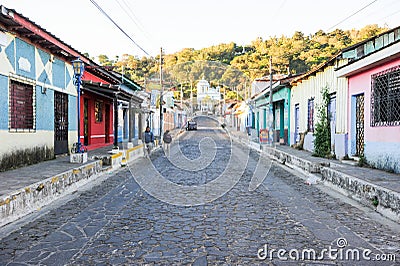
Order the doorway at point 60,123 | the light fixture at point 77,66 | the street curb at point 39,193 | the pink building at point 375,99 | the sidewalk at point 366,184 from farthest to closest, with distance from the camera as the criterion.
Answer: the doorway at point 60,123
the light fixture at point 77,66
the pink building at point 375,99
the sidewalk at point 366,184
the street curb at point 39,193

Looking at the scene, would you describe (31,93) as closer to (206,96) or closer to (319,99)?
(319,99)

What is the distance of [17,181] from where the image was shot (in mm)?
8086

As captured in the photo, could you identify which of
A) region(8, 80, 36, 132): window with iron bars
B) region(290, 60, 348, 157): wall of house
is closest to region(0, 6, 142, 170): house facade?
region(8, 80, 36, 132): window with iron bars

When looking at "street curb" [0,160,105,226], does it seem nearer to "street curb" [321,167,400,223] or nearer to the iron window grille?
"street curb" [321,167,400,223]

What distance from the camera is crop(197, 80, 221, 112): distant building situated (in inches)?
2858

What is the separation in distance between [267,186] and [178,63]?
17798mm

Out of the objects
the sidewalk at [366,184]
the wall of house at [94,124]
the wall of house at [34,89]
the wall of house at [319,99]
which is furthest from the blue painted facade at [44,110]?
the wall of house at [319,99]

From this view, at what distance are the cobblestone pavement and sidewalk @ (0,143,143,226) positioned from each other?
1.42 ft

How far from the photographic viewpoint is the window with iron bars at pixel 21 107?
10.7 meters

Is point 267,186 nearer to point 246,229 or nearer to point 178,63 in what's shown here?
point 246,229

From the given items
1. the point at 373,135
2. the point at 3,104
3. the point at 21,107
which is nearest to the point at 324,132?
the point at 373,135

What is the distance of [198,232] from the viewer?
17.8 ft

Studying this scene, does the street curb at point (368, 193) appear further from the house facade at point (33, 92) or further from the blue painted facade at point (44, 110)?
the blue painted facade at point (44, 110)

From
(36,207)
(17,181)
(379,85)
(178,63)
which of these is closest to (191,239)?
(36,207)
